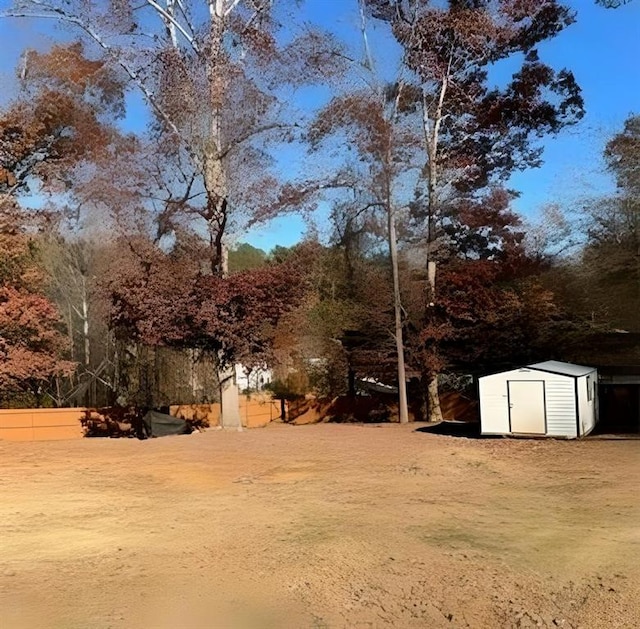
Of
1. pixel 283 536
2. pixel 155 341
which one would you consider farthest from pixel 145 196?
pixel 283 536

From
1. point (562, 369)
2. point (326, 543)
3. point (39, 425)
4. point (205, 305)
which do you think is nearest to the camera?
point (326, 543)

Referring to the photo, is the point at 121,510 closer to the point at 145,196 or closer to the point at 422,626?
the point at 422,626

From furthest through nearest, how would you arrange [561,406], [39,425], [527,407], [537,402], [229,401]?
[229,401] < [39,425] < [527,407] < [537,402] < [561,406]

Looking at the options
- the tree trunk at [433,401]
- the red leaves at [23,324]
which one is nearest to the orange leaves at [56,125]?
the red leaves at [23,324]

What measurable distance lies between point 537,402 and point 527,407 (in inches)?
12.8

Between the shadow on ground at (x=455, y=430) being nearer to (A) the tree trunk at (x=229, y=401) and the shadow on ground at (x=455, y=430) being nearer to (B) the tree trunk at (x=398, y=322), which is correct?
(B) the tree trunk at (x=398, y=322)

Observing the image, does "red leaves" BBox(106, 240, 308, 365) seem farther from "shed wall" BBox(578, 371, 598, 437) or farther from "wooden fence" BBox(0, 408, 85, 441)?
"shed wall" BBox(578, 371, 598, 437)

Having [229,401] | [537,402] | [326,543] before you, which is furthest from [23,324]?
[326,543]

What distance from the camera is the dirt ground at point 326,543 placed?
229 inches

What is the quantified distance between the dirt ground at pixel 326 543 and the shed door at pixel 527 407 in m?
3.08

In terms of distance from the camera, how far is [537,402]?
62.7 ft

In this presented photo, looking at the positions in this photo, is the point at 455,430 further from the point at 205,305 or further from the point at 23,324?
the point at 23,324

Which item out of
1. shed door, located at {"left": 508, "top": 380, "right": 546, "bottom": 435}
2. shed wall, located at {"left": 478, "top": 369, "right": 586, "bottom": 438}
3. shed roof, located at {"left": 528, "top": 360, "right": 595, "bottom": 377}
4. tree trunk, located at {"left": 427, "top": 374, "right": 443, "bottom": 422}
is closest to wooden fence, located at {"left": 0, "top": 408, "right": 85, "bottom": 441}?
tree trunk, located at {"left": 427, "top": 374, "right": 443, "bottom": 422}

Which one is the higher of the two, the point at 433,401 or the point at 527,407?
the point at 527,407
